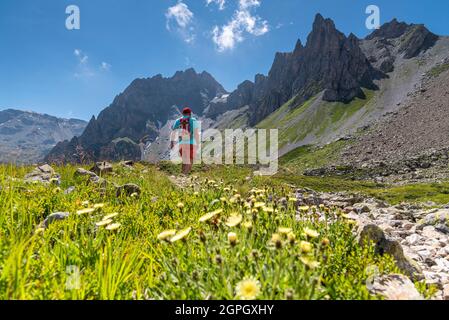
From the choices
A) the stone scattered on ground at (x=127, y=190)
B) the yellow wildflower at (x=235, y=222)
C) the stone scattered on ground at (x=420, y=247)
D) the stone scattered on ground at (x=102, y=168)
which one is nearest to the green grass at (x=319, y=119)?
the stone scattered on ground at (x=102, y=168)

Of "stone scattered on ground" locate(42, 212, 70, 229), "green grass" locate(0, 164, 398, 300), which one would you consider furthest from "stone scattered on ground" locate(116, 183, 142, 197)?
"green grass" locate(0, 164, 398, 300)

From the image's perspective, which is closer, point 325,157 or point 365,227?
point 365,227

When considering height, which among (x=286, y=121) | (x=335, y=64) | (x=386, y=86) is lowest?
(x=286, y=121)

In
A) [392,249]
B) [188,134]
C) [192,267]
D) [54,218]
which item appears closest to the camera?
[192,267]

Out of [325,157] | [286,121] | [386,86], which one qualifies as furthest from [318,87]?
[325,157]

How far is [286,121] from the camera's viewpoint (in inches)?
6757

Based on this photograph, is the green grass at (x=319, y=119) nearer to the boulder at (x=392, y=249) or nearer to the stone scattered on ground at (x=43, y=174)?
the stone scattered on ground at (x=43, y=174)

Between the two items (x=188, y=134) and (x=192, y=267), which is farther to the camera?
(x=188, y=134)

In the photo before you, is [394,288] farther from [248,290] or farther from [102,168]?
[102,168]

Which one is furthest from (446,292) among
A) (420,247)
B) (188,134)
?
(188,134)

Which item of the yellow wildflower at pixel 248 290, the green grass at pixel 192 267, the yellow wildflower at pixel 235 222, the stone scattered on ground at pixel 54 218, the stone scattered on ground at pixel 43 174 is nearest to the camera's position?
the yellow wildflower at pixel 248 290

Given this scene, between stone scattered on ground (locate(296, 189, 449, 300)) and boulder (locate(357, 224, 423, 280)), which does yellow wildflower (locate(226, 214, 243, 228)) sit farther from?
stone scattered on ground (locate(296, 189, 449, 300))
